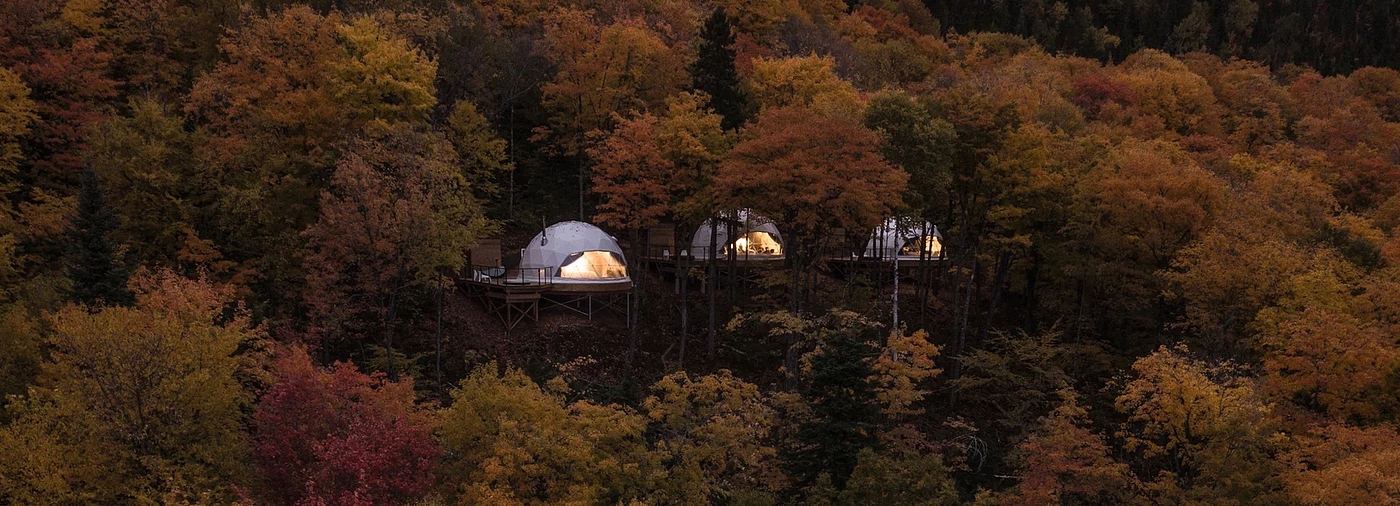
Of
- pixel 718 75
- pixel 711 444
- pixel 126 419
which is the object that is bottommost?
pixel 711 444

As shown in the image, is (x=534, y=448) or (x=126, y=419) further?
(x=126, y=419)

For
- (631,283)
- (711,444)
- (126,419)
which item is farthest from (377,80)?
(711,444)

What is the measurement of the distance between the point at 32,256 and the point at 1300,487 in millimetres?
39980

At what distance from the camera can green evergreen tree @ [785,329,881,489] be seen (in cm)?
3058

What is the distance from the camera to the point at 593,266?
44.7 metres

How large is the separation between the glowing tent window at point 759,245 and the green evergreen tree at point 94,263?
81.9ft

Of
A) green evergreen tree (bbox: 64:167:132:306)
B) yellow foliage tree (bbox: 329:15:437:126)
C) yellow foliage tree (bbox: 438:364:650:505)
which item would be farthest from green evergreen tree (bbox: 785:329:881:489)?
green evergreen tree (bbox: 64:167:132:306)

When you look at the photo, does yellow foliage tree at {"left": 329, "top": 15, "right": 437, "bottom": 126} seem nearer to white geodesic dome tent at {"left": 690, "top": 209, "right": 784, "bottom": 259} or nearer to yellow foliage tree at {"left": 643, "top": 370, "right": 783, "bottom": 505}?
white geodesic dome tent at {"left": 690, "top": 209, "right": 784, "bottom": 259}

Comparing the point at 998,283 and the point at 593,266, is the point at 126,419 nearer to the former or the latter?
the point at 593,266

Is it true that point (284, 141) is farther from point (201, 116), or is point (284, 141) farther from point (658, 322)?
point (658, 322)

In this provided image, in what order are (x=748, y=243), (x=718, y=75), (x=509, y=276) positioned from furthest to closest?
(x=748, y=243) → (x=718, y=75) → (x=509, y=276)

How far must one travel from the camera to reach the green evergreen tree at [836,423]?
3058cm

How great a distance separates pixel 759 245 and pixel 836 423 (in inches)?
794

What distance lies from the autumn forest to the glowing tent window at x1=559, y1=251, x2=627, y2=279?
5.34ft
